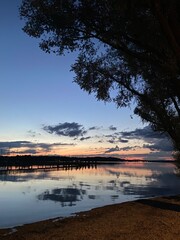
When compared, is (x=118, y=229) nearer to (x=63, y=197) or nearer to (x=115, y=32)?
(x=115, y=32)

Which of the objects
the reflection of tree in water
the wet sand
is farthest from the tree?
the reflection of tree in water

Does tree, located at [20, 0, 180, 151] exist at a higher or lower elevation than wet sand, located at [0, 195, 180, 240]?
higher

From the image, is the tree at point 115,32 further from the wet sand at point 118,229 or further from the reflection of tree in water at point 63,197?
the reflection of tree in water at point 63,197

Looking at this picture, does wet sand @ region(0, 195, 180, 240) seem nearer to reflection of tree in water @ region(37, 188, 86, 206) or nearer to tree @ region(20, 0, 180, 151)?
tree @ region(20, 0, 180, 151)

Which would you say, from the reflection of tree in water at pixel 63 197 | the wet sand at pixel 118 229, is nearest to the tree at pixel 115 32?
the wet sand at pixel 118 229

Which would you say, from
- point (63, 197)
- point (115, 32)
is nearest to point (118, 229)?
point (115, 32)

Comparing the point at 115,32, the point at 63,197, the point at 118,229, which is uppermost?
the point at 115,32

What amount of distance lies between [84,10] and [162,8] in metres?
4.27

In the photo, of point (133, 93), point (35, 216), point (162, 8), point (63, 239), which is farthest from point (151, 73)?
point (35, 216)

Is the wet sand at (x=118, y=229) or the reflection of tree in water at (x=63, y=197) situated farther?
the reflection of tree in water at (x=63, y=197)

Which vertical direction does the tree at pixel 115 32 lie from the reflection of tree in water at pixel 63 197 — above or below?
above

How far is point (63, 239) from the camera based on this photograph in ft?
40.6

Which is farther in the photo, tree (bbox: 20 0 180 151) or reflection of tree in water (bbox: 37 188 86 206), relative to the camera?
reflection of tree in water (bbox: 37 188 86 206)

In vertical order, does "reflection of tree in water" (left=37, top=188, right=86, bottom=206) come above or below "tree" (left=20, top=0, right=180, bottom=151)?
below
